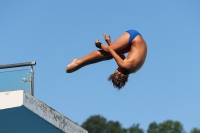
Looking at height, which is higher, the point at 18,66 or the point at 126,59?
the point at 18,66

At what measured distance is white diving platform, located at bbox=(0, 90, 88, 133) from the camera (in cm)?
1430

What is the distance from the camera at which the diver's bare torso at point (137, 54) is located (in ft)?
41.9

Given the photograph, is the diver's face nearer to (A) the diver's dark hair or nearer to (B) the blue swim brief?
(A) the diver's dark hair

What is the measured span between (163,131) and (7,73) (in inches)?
3188

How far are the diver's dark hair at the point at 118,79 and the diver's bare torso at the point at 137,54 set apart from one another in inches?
7.0

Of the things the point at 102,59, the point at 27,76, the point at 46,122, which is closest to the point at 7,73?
the point at 27,76

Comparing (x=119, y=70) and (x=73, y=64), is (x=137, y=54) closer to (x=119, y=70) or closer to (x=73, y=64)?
(x=119, y=70)

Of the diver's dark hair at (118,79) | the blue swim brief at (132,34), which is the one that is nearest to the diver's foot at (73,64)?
the diver's dark hair at (118,79)

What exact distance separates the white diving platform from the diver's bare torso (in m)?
2.74

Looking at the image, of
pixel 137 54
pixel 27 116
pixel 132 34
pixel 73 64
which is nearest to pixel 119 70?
pixel 137 54

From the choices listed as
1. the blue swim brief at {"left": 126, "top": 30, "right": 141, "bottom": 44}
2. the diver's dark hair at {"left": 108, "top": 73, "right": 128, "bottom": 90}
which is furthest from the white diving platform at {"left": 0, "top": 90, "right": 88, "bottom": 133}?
the blue swim brief at {"left": 126, "top": 30, "right": 141, "bottom": 44}

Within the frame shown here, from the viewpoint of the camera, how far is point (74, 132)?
1647cm

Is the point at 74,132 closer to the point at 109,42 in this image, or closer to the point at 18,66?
the point at 18,66

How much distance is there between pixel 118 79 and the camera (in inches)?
501
